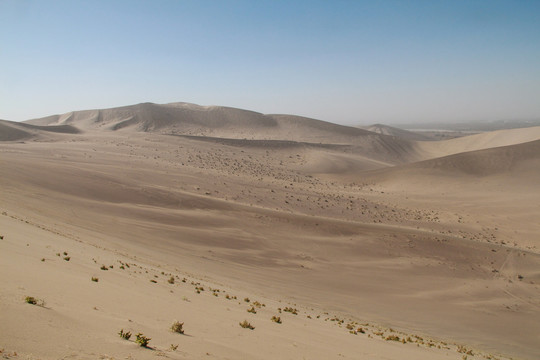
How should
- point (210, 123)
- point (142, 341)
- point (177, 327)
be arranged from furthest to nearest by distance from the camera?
point (210, 123), point (177, 327), point (142, 341)

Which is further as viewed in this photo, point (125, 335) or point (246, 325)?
point (246, 325)

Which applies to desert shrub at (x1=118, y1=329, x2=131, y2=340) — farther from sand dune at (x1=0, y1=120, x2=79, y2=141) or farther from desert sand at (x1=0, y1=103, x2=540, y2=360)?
sand dune at (x1=0, y1=120, x2=79, y2=141)

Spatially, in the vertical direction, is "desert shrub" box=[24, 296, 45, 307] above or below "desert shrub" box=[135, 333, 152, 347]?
above

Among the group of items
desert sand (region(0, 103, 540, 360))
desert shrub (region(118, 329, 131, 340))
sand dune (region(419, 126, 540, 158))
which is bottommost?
desert sand (region(0, 103, 540, 360))

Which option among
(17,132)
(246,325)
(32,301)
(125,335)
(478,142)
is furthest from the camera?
(478,142)

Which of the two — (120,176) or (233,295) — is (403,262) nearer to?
(233,295)

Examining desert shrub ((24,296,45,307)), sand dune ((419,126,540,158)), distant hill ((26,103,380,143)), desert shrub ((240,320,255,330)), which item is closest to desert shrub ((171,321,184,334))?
desert shrub ((240,320,255,330))

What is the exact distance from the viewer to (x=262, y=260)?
16.8 meters

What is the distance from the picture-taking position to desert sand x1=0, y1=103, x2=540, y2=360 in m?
5.60

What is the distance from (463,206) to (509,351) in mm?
22596

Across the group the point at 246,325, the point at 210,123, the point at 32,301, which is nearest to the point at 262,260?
the point at 246,325

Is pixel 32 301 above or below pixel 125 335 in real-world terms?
above

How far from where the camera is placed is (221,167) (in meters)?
40.4

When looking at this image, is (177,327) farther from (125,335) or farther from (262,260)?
(262,260)
